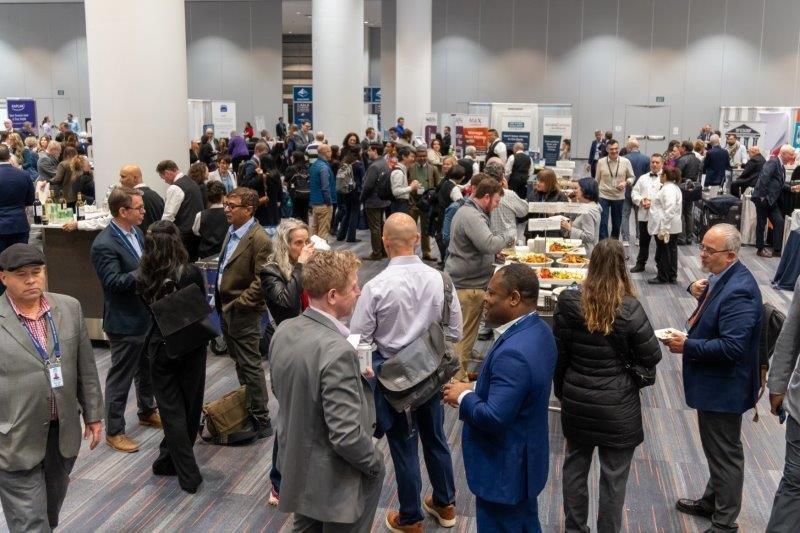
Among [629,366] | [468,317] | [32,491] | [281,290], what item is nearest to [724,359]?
[629,366]

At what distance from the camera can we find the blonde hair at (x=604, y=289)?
3121 millimetres

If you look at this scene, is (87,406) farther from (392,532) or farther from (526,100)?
(526,100)

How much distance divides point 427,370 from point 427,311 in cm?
39

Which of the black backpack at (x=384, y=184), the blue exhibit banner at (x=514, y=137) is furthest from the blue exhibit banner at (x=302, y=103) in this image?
the black backpack at (x=384, y=184)

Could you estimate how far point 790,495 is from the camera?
3.01m

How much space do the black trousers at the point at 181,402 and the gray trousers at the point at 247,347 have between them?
0.45 metres

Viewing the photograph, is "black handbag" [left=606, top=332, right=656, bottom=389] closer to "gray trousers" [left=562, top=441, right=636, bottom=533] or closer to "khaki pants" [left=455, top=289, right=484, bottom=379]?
"gray trousers" [left=562, top=441, right=636, bottom=533]

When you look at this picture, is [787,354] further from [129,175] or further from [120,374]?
[129,175]

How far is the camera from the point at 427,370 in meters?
3.21

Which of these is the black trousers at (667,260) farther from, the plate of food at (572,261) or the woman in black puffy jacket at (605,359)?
the woman in black puffy jacket at (605,359)

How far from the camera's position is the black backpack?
9.88 m

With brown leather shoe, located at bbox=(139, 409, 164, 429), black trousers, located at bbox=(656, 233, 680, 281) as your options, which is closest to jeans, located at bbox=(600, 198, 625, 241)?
black trousers, located at bbox=(656, 233, 680, 281)

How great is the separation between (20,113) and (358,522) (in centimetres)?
2378

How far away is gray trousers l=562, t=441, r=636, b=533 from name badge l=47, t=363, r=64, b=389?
2.03 m
